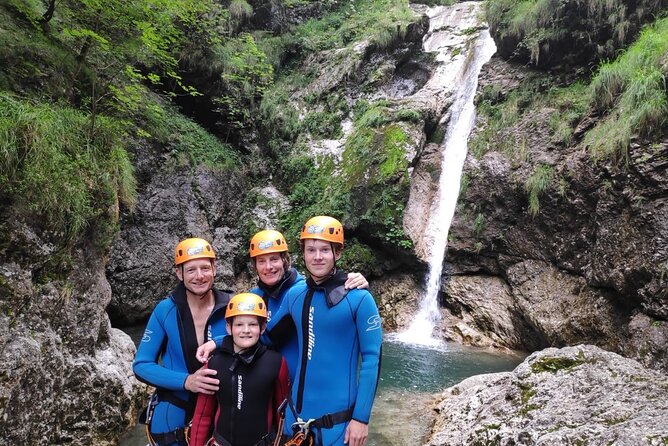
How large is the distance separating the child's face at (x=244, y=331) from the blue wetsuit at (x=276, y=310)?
0.52 ft

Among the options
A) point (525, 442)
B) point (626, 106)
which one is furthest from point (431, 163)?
point (525, 442)

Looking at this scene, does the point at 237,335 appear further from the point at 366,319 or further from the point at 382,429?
the point at 382,429

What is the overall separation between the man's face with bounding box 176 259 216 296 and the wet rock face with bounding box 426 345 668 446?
2789mm

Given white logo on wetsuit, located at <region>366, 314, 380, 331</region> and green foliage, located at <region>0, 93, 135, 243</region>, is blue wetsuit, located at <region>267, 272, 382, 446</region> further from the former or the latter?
green foliage, located at <region>0, 93, 135, 243</region>

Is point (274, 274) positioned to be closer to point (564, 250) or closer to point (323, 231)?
point (323, 231)

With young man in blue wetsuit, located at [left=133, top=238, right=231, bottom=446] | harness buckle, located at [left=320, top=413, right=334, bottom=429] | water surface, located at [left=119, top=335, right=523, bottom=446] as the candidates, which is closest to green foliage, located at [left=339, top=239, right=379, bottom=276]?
water surface, located at [left=119, top=335, right=523, bottom=446]

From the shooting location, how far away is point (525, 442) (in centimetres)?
333

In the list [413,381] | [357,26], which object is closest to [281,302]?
[413,381]

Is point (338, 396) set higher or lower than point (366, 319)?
lower

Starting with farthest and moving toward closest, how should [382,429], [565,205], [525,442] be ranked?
[565,205]
[382,429]
[525,442]

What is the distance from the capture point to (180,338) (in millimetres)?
2705

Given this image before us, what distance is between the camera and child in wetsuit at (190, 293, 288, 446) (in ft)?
8.02

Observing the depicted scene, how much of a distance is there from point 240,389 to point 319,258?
0.90 metres

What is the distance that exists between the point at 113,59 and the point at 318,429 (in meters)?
7.87
